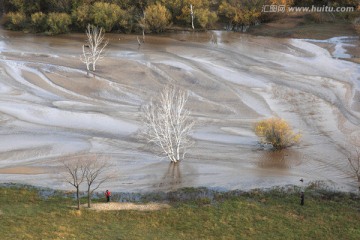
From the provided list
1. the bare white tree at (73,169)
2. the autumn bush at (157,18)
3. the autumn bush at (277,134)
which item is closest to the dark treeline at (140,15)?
the autumn bush at (157,18)

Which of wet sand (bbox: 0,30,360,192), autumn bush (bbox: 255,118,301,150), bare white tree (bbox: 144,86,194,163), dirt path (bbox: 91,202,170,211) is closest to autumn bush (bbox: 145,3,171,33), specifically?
wet sand (bbox: 0,30,360,192)

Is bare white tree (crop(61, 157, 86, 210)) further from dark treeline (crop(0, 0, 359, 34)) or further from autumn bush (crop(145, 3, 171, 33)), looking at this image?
autumn bush (crop(145, 3, 171, 33))

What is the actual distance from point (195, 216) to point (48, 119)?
67.2 feet

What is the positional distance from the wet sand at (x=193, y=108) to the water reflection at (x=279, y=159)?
7 cm

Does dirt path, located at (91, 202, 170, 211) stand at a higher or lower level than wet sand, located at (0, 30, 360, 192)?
lower

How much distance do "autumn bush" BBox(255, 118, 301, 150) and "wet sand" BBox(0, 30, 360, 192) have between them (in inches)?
28.4

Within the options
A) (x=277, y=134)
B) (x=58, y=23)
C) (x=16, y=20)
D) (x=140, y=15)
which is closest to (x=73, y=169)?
(x=277, y=134)

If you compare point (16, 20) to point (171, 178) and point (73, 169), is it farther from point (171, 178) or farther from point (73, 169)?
point (171, 178)

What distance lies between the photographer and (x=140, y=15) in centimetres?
7900

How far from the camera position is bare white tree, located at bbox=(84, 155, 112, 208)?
31.8m

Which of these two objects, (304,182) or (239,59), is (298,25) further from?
(304,182)

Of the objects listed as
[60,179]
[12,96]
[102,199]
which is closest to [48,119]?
[12,96]

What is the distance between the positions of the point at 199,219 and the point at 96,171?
8413 millimetres

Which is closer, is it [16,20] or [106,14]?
[106,14]
